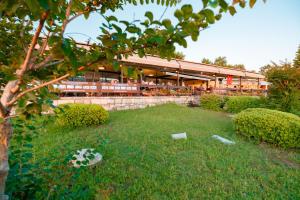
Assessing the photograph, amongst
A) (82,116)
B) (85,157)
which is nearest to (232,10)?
(85,157)

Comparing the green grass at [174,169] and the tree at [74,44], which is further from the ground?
the tree at [74,44]

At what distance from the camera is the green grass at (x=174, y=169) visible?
2.74 m

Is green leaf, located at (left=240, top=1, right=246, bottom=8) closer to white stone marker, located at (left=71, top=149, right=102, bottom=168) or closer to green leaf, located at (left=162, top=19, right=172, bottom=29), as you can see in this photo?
green leaf, located at (left=162, top=19, right=172, bottom=29)

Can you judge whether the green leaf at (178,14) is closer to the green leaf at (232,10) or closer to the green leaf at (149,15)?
the green leaf at (149,15)

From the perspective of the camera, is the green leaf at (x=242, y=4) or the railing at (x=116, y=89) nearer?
the green leaf at (x=242, y=4)

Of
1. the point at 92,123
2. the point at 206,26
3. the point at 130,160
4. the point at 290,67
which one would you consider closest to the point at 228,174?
the point at 130,160

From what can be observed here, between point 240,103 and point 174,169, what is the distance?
33.3 ft

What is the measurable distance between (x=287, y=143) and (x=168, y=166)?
156 inches

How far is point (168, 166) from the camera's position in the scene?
11.9ft

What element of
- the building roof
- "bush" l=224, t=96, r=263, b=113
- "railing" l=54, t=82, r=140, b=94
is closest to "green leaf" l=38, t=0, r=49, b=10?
"railing" l=54, t=82, r=140, b=94

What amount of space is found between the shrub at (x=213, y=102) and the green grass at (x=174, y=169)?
822cm

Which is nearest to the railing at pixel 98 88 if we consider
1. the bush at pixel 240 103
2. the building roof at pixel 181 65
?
the building roof at pixel 181 65

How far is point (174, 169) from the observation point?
3518 mm

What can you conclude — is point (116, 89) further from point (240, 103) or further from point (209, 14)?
point (209, 14)
